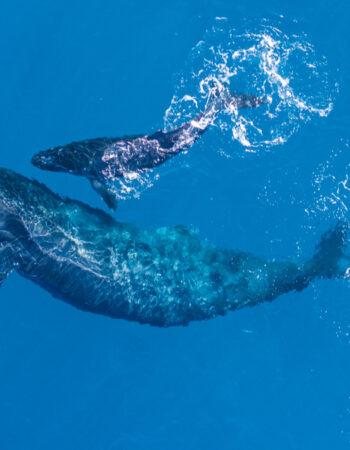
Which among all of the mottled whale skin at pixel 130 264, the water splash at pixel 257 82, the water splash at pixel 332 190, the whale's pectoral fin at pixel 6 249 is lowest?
the whale's pectoral fin at pixel 6 249

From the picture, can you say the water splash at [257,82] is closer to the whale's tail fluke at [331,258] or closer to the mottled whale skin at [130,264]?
the whale's tail fluke at [331,258]

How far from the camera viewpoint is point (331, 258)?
634 inches

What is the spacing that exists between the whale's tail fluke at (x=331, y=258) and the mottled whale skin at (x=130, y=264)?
3 cm

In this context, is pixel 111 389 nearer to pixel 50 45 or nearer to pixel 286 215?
pixel 286 215

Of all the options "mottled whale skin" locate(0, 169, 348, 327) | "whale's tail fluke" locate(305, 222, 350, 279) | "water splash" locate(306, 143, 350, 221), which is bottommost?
"mottled whale skin" locate(0, 169, 348, 327)

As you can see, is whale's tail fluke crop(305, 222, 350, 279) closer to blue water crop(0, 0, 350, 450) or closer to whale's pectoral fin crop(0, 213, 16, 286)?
blue water crop(0, 0, 350, 450)

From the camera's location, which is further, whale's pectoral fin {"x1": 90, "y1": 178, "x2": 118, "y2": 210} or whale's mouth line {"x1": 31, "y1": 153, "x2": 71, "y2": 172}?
whale's pectoral fin {"x1": 90, "y1": 178, "x2": 118, "y2": 210}

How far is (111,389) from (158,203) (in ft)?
18.9

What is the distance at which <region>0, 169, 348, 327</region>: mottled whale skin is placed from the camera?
14.8 metres

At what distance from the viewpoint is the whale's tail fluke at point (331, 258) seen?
16094 mm

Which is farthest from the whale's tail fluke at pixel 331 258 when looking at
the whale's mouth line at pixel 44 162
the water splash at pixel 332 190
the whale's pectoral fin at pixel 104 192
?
the whale's mouth line at pixel 44 162

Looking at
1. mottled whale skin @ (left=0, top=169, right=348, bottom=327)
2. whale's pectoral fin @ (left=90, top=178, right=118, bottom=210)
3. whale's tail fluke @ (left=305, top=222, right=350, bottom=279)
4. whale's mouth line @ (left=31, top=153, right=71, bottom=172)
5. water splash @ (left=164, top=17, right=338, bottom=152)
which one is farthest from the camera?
water splash @ (left=164, top=17, right=338, bottom=152)

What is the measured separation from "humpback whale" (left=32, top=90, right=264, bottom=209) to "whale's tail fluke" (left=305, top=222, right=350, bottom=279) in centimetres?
458

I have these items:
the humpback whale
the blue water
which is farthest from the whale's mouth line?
the blue water
